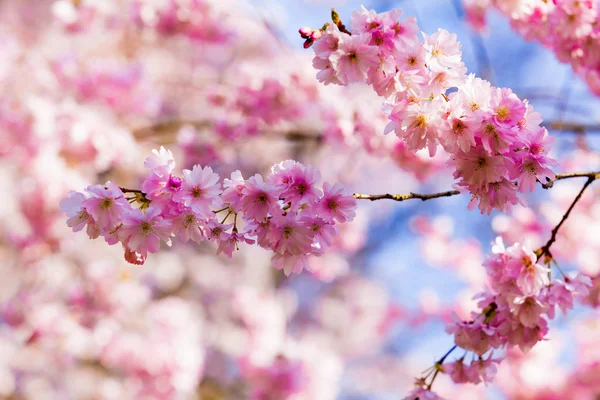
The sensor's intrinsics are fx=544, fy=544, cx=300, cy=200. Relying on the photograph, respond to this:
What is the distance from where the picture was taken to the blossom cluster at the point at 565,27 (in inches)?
94.3

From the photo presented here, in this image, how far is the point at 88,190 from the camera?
1.41 metres

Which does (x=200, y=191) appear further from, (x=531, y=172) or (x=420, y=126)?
(x=531, y=172)

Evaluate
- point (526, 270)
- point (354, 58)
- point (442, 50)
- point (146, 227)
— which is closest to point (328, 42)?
point (354, 58)

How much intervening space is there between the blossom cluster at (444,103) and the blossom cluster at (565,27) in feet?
4.30

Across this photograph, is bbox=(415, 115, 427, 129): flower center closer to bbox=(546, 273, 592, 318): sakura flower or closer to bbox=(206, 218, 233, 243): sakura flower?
bbox=(206, 218, 233, 243): sakura flower

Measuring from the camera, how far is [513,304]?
1.68m

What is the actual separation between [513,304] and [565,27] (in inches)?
56.5

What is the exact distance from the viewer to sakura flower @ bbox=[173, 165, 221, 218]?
139 centimetres

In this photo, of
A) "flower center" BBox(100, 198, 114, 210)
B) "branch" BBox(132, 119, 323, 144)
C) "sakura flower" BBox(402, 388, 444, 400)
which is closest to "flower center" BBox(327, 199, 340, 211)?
"flower center" BBox(100, 198, 114, 210)

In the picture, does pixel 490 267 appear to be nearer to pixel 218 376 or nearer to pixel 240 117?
pixel 240 117

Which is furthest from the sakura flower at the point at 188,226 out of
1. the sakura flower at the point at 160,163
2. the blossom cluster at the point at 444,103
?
the blossom cluster at the point at 444,103

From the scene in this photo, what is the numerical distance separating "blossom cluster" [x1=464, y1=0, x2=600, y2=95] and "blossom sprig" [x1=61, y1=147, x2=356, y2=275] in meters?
1.63

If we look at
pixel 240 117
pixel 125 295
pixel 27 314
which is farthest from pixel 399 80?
pixel 27 314

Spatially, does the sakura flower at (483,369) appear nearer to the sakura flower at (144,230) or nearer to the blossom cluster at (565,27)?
A: the sakura flower at (144,230)
